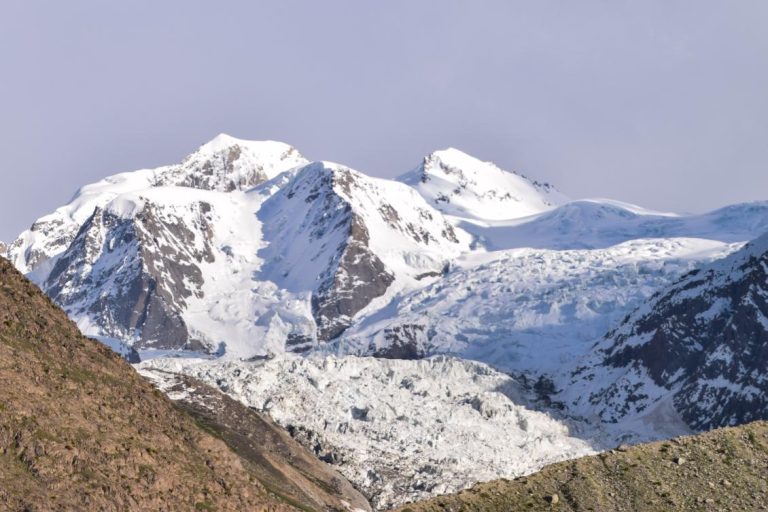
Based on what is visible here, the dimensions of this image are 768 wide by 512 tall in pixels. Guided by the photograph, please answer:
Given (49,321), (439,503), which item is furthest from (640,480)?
(49,321)

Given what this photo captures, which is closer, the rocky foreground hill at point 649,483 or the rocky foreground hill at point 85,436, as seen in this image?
the rocky foreground hill at point 649,483

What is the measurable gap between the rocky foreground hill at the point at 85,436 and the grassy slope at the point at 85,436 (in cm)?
9

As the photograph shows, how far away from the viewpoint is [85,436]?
9488 cm

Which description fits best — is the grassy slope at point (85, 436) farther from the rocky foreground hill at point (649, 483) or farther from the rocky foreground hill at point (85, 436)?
the rocky foreground hill at point (649, 483)

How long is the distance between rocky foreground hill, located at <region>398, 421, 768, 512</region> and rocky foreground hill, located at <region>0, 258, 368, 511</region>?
19.2 m

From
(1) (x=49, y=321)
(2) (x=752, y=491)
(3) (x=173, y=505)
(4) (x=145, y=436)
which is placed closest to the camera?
(2) (x=752, y=491)

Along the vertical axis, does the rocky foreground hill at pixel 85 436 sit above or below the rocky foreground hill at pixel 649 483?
above

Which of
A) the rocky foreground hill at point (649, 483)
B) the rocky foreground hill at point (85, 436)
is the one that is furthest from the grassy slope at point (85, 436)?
the rocky foreground hill at point (649, 483)

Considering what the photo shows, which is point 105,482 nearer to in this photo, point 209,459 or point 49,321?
point 209,459

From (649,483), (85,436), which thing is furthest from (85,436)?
(649,483)

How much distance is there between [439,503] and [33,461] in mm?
25573

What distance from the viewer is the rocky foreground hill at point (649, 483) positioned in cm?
8788

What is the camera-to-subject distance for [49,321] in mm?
111625

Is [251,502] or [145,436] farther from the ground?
[145,436]
